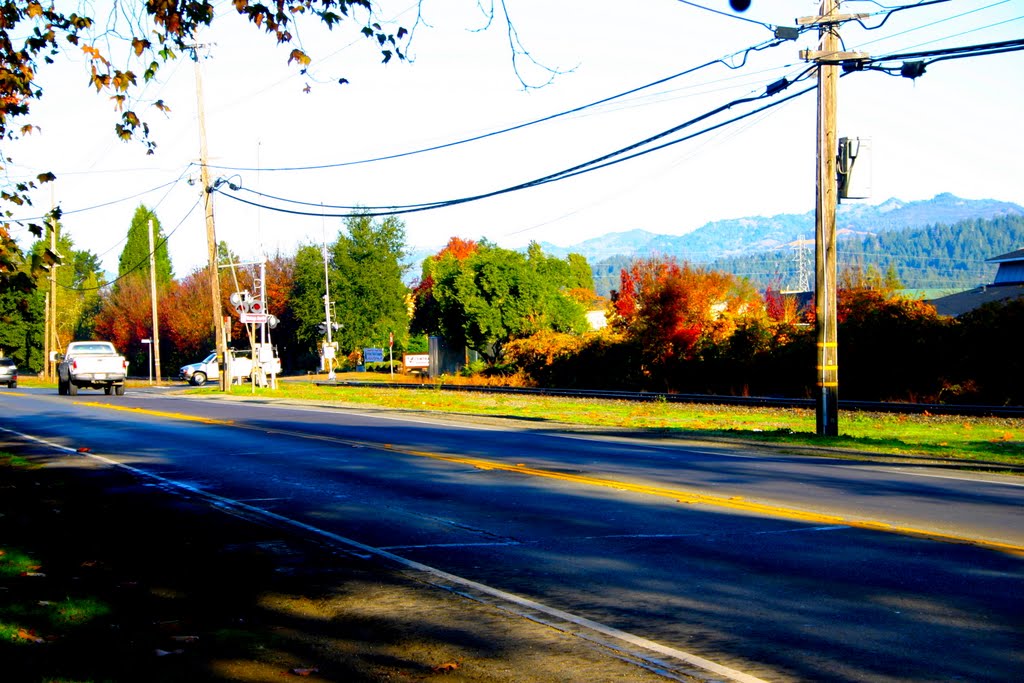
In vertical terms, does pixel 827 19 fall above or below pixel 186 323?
above

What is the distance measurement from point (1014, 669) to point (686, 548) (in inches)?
136

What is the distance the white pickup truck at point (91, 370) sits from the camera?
40.6 metres

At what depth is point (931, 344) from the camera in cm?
3152

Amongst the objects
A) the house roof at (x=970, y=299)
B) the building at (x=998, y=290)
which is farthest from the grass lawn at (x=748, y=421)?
the building at (x=998, y=290)

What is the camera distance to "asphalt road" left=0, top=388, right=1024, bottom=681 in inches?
242

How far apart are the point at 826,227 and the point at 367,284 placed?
60701mm

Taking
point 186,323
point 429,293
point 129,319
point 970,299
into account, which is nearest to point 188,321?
point 186,323

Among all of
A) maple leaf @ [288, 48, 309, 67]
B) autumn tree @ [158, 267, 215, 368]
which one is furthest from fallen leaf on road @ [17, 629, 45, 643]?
autumn tree @ [158, 267, 215, 368]

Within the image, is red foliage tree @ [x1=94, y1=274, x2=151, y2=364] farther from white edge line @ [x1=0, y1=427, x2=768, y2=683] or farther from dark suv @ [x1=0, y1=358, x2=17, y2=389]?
white edge line @ [x1=0, y1=427, x2=768, y2=683]

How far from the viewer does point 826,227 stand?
20.4m

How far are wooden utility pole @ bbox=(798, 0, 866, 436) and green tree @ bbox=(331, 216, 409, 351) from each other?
6031cm

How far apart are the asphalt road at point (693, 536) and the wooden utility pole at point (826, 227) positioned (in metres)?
3.23

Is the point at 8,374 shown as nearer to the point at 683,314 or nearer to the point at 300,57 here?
the point at 683,314

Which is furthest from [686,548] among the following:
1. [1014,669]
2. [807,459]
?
[807,459]
